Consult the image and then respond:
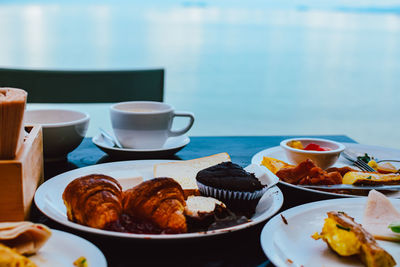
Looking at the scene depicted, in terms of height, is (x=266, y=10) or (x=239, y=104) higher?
(x=266, y=10)

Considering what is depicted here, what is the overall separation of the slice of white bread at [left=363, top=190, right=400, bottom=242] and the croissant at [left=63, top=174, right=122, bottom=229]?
40cm

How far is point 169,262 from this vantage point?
66 centimetres

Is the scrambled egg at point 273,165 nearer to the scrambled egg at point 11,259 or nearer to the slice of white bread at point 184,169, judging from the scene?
the slice of white bread at point 184,169

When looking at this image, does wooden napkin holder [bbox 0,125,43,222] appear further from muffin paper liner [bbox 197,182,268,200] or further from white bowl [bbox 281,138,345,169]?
white bowl [bbox 281,138,345,169]

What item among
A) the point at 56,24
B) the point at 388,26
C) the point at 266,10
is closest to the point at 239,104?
the point at 56,24

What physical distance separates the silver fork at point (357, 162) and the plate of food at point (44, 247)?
2.44ft

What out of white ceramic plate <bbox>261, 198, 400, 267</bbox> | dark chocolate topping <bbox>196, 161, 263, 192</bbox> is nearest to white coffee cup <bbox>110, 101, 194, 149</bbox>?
dark chocolate topping <bbox>196, 161, 263, 192</bbox>

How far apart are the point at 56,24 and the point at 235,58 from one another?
866 centimetres

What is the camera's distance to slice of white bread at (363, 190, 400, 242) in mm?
729

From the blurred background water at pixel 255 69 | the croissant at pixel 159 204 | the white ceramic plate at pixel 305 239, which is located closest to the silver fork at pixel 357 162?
the white ceramic plate at pixel 305 239

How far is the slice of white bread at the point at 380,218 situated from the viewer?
28.7 inches

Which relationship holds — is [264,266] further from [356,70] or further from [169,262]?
[356,70]

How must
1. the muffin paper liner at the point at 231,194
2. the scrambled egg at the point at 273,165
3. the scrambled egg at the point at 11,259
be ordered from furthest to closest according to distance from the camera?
the scrambled egg at the point at 273,165 < the muffin paper liner at the point at 231,194 < the scrambled egg at the point at 11,259

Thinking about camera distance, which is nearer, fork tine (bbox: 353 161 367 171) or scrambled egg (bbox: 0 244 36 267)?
scrambled egg (bbox: 0 244 36 267)
